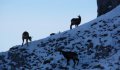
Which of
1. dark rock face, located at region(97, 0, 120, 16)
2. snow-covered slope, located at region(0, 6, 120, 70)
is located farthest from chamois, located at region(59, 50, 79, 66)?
dark rock face, located at region(97, 0, 120, 16)

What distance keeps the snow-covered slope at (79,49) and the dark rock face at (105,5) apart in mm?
6051

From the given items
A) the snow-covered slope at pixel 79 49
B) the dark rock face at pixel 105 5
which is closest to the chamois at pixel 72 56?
the snow-covered slope at pixel 79 49

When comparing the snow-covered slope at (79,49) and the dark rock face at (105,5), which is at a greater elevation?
the dark rock face at (105,5)

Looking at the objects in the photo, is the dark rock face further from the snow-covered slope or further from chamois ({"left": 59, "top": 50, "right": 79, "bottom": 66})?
chamois ({"left": 59, "top": 50, "right": 79, "bottom": 66})

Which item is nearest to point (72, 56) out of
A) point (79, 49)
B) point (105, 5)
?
point (79, 49)

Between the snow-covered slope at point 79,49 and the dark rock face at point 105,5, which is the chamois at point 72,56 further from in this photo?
the dark rock face at point 105,5

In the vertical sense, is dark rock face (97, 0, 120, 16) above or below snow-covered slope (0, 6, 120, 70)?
above

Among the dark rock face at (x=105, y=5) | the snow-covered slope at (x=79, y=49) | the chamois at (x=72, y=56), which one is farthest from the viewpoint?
the dark rock face at (x=105, y=5)

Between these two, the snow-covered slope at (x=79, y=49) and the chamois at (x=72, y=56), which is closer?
the snow-covered slope at (x=79, y=49)

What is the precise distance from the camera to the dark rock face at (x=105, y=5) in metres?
52.4

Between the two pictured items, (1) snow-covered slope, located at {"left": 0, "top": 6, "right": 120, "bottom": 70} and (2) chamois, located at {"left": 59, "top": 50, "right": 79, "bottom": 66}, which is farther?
(2) chamois, located at {"left": 59, "top": 50, "right": 79, "bottom": 66}

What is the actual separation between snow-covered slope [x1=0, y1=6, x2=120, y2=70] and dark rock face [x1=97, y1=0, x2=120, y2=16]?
19.9 feet

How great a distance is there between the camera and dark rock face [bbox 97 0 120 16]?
52.4 m

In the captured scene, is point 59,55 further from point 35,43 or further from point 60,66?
point 35,43
